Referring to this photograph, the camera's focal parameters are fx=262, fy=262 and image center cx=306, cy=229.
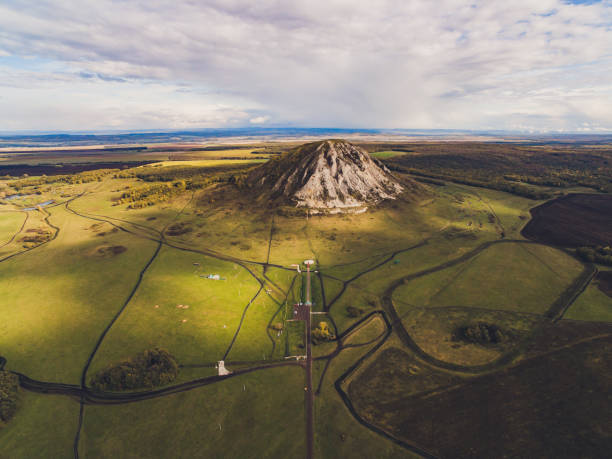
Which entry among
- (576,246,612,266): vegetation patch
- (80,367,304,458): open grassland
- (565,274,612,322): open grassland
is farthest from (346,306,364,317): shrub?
(576,246,612,266): vegetation patch

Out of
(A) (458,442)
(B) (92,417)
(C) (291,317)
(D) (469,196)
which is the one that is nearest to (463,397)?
(A) (458,442)

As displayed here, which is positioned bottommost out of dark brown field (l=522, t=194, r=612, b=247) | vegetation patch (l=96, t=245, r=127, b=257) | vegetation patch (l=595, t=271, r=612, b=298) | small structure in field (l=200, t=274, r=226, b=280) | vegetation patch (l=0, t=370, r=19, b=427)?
vegetation patch (l=0, t=370, r=19, b=427)

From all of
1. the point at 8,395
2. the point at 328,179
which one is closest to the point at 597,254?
the point at 328,179

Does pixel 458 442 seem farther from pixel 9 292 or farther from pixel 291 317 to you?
pixel 9 292

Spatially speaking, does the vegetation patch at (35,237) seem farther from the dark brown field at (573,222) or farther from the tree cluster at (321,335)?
the dark brown field at (573,222)

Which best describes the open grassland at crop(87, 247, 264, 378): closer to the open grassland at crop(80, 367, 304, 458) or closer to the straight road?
the straight road

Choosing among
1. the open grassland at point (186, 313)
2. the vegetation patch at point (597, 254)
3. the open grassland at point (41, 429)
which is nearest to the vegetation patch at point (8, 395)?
the open grassland at point (41, 429)
